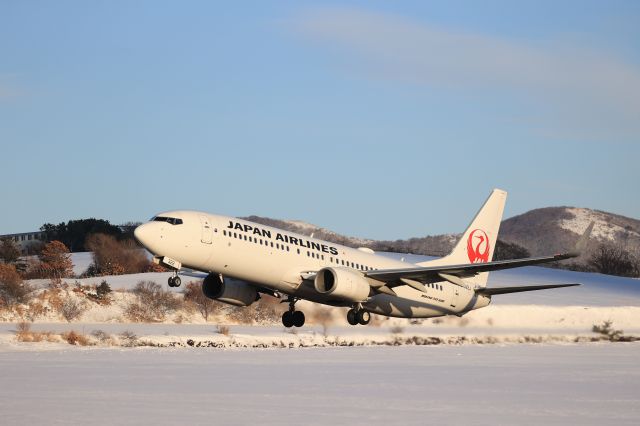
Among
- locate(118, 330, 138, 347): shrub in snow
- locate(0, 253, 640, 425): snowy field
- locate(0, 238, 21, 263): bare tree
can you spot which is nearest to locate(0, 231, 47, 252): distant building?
locate(0, 238, 21, 263): bare tree

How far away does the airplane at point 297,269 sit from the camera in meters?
44.9

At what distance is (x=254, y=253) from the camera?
1832 inches

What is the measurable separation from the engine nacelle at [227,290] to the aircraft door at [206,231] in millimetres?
5435

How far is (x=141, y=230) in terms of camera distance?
44.5m

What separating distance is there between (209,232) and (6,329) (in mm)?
27728

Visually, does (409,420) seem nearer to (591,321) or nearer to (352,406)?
(352,406)

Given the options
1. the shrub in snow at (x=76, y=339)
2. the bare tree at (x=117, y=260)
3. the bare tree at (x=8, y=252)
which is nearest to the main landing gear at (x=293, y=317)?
the shrub in snow at (x=76, y=339)

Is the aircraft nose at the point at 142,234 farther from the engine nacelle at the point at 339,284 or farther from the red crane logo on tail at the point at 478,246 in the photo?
the red crane logo on tail at the point at 478,246

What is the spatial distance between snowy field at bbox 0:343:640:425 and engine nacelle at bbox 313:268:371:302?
3.01m

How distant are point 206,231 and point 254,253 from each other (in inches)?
96.2

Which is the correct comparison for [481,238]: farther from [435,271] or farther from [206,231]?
[206,231]

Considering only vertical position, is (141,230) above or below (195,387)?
above

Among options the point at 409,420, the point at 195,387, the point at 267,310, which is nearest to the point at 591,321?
the point at 267,310

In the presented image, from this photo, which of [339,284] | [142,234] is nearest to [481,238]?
[339,284]
